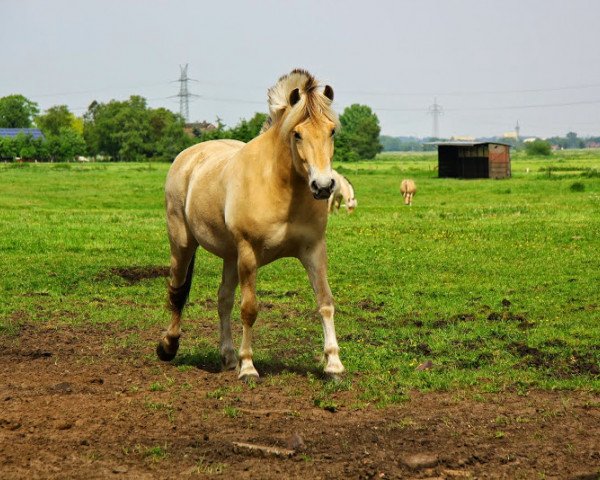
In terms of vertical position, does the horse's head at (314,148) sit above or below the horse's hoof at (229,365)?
above

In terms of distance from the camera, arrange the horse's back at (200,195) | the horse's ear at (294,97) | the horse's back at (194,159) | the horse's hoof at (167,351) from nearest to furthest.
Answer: the horse's ear at (294,97) → the horse's back at (200,195) → the horse's hoof at (167,351) → the horse's back at (194,159)

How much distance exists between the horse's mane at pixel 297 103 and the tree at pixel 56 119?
6080 inches

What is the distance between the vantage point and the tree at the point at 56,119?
162625mm

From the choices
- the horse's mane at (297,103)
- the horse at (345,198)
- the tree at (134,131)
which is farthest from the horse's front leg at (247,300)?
the tree at (134,131)

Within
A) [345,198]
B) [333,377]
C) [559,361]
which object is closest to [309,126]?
[333,377]

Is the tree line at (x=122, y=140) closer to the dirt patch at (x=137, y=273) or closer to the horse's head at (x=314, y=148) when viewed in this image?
the dirt patch at (x=137, y=273)

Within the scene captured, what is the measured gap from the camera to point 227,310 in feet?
33.6

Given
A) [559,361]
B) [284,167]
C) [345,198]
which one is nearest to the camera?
[284,167]

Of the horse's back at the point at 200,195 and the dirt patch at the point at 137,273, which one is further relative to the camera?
the dirt patch at the point at 137,273

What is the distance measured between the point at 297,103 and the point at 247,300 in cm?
182

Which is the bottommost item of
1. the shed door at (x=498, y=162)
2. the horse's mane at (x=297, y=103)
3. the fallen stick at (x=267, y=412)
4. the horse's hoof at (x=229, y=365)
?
the horse's hoof at (x=229, y=365)

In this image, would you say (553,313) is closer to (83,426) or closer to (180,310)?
(180,310)

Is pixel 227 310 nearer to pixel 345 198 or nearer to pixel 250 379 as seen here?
pixel 250 379

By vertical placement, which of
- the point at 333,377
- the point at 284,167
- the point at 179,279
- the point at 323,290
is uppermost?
the point at 284,167
